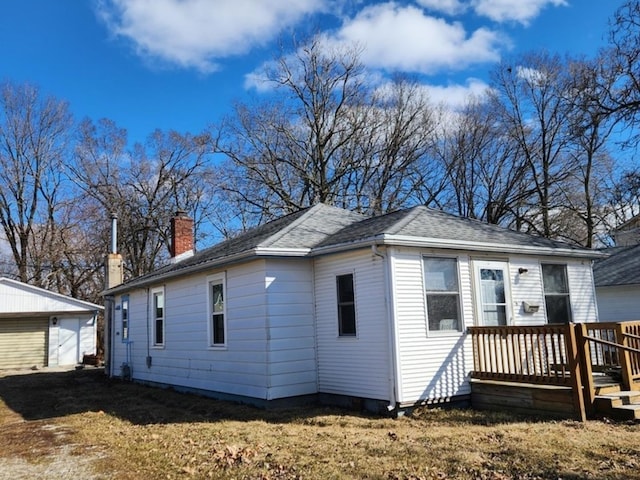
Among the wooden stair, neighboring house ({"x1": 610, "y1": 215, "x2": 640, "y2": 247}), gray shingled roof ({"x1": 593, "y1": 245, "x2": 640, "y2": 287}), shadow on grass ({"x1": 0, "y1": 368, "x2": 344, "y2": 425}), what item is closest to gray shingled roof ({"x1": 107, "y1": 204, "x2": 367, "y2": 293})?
shadow on grass ({"x1": 0, "y1": 368, "x2": 344, "y2": 425})

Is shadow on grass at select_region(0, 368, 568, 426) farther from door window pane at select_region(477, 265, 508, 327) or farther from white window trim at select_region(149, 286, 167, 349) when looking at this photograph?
door window pane at select_region(477, 265, 508, 327)

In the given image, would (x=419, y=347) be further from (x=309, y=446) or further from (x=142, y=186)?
→ (x=142, y=186)

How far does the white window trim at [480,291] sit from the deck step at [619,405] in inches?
97.8

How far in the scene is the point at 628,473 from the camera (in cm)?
543

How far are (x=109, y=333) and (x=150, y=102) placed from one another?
9456mm

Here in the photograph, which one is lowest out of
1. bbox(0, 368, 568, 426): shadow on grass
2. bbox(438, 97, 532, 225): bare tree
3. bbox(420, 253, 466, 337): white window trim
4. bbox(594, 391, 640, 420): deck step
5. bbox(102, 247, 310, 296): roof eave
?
bbox(0, 368, 568, 426): shadow on grass

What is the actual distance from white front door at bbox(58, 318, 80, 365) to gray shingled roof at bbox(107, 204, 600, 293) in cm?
1565

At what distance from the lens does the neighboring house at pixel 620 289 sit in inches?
721

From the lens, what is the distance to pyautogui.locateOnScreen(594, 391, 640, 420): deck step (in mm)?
7773

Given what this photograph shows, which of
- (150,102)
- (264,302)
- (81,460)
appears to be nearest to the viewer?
(81,460)

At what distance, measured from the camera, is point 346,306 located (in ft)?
32.7

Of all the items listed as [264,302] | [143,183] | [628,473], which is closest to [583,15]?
[264,302]

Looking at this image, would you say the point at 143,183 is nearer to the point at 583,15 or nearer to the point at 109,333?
the point at 109,333

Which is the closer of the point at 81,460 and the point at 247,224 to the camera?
the point at 81,460
